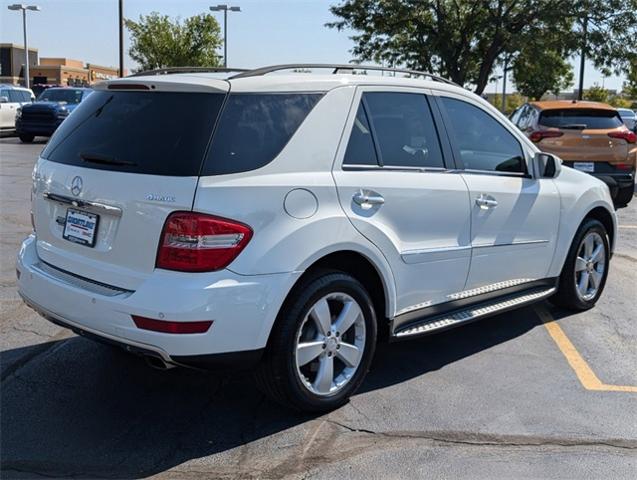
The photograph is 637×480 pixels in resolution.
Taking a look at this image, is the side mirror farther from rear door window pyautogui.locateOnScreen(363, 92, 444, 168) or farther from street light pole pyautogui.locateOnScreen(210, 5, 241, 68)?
street light pole pyautogui.locateOnScreen(210, 5, 241, 68)

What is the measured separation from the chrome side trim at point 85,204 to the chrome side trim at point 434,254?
5.28 ft

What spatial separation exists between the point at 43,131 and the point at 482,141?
65.3 feet

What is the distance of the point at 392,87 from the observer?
Result: 4301 mm

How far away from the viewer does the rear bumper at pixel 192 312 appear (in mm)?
3234

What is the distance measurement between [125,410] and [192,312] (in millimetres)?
1006

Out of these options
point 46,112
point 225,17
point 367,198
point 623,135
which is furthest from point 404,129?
point 225,17

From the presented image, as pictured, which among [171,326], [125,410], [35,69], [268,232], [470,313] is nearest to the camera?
[171,326]

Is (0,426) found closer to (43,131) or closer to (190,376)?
(190,376)

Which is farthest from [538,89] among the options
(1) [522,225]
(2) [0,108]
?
(1) [522,225]

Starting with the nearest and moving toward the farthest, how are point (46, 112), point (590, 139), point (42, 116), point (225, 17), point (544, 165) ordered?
point (544, 165)
point (590, 139)
point (46, 112)
point (42, 116)
point (225, 17)

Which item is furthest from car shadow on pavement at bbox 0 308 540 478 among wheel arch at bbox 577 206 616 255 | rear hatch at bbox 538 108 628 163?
rear hatch at bbox 538 108 628 163

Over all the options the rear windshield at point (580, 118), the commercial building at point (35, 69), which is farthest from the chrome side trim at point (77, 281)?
the commercial building at point (35, 69)

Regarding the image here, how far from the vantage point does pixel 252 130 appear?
353 centimetres

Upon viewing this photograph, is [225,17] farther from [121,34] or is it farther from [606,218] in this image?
[606,218]
